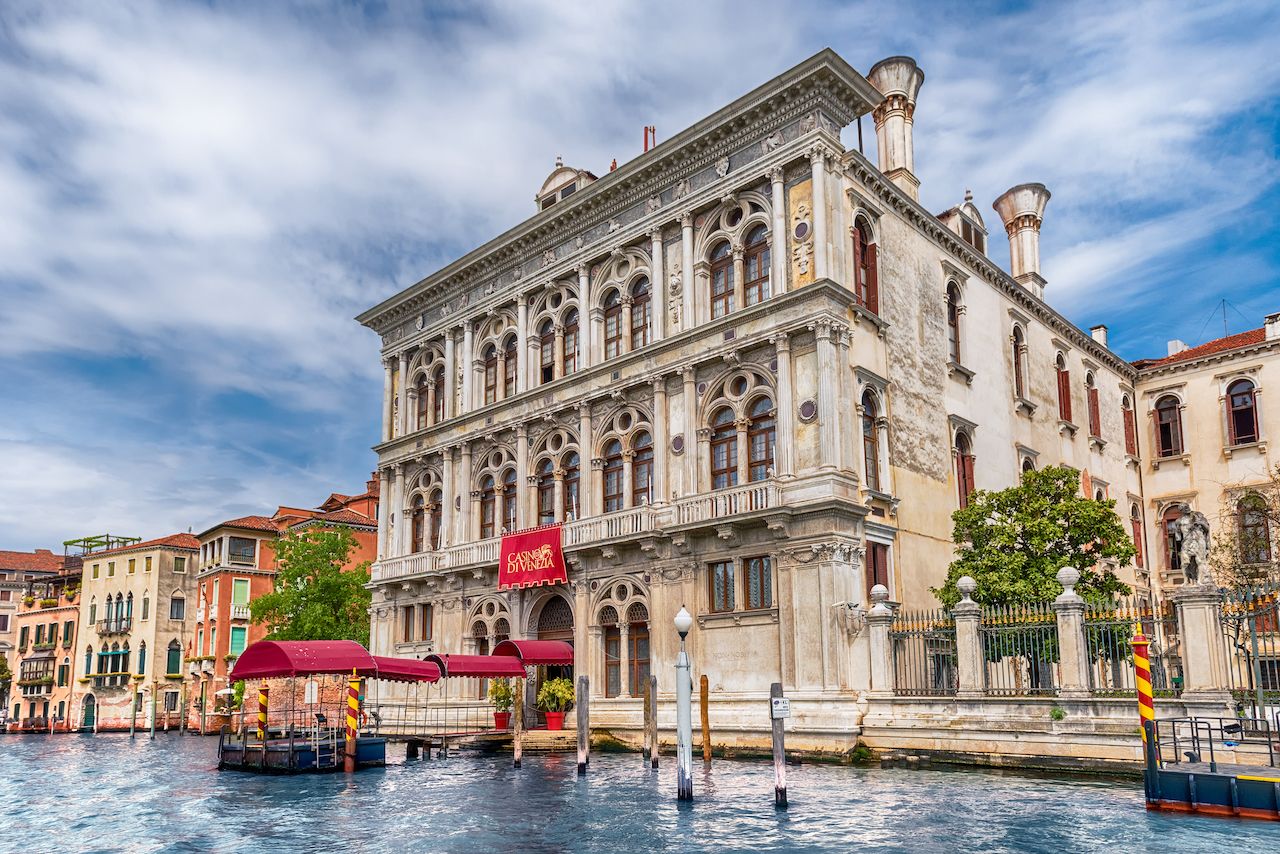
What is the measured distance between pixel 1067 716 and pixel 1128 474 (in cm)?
2212

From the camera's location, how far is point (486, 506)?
34594 millimetres

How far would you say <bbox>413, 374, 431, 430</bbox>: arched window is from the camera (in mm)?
37906

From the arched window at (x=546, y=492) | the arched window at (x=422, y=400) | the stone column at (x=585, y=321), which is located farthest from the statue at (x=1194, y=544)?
the arched window at (x=422, y=400)

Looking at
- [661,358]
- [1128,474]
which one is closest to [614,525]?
[661,358]

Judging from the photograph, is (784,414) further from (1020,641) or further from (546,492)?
(546,492)

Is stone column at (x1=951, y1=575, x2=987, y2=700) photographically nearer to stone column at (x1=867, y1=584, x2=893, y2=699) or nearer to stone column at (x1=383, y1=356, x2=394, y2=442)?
stone column at (x1=867, y1=584, x2=893, y2=699)

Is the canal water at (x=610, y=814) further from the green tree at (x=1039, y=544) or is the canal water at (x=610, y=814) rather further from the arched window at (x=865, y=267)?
the arched window at (x=865, y=267)

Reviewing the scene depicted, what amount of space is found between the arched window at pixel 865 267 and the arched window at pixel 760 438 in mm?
3324

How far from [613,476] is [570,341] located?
14.5 ft

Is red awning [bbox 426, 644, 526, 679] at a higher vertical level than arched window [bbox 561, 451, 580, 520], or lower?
lower

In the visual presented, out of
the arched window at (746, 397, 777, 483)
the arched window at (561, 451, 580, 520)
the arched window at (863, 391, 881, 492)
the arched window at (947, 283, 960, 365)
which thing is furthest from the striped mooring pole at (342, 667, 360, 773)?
the arched window at (947, 283, 960, 365)

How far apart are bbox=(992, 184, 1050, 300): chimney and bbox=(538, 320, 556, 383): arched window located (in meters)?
15.1

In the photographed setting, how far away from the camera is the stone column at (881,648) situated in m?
23.2

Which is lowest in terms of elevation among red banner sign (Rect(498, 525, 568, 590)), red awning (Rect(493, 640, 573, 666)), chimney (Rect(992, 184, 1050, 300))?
red awning (Rect(493, 640, 573, 666))
